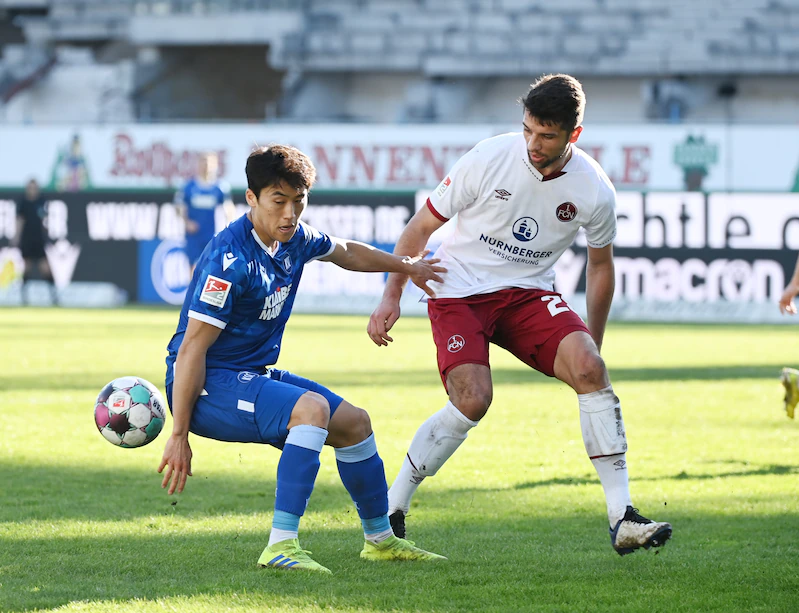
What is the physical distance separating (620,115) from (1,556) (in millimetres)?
24880

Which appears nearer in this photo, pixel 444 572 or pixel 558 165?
pixel 444 572

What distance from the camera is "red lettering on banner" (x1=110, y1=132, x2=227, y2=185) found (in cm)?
2203

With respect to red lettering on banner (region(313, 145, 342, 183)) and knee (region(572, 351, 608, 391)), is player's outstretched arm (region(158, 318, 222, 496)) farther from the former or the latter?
red lettering on banner (region(313, 145, 342, 183))

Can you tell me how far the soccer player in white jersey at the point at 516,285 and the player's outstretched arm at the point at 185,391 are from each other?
93 cm

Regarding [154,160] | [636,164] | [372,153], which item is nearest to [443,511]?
[636,164]

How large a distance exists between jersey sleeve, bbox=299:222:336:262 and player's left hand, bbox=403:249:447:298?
0.36 m

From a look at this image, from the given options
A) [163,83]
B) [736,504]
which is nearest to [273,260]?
[736,504]

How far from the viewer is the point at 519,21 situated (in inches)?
1123

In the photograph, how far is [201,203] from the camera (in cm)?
1881

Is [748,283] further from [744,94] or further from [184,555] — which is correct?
[184,555]

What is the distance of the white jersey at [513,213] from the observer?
5.40 metres

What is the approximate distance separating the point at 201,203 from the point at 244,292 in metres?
14.4

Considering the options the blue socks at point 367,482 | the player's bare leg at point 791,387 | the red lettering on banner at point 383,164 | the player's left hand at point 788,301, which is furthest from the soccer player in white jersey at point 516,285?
the red lettering on banner at point 383,164

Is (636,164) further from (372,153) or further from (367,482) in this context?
(367,482)
